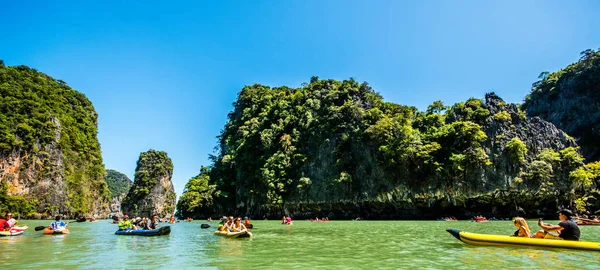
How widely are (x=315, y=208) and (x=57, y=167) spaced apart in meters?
42.9

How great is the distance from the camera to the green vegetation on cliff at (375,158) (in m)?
36.5

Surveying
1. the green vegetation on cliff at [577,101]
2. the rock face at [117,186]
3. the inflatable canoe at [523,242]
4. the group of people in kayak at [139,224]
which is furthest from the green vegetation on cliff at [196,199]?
the rock face at [117,186]

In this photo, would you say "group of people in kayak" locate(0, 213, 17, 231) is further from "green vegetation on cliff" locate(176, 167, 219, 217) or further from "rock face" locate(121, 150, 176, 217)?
"rock face" locate(121, 150, 176, 217)

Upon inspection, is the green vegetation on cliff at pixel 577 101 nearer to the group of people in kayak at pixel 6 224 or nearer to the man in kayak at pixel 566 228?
the man in kayak at pixel 566 228

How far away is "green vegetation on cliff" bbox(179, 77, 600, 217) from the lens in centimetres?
3647

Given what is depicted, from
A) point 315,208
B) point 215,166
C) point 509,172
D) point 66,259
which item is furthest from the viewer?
point 215,166

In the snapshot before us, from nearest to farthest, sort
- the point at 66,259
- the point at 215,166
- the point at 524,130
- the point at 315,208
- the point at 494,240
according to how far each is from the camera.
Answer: the point at 66,259
the point at 494,240
the point at 524,130
the point at 315,208
the point at 215,166

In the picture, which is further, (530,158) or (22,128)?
(22,128)

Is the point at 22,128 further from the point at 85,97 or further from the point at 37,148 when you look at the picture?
the point at 85,97

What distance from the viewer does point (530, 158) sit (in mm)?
36719

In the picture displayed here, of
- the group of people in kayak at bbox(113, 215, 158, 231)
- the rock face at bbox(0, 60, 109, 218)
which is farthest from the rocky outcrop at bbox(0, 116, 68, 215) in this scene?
the group of people in kayak at bbox(113, 215, 158, 231)

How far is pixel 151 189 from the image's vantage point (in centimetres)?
7350

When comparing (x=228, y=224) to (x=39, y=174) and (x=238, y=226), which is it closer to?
(x=238, y=226)

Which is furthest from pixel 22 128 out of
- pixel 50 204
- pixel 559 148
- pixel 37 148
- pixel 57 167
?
pixel 559 148
